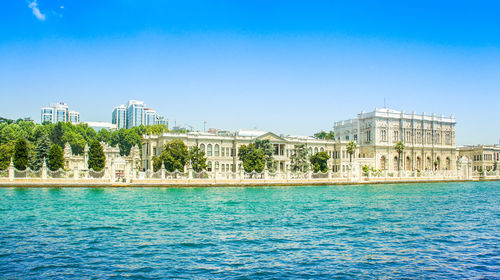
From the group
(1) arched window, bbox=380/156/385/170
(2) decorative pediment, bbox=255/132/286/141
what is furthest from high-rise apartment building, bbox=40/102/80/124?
(1) arched window, bbox=380/156/385/170

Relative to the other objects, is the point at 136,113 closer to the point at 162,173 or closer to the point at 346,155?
the point at 346,155

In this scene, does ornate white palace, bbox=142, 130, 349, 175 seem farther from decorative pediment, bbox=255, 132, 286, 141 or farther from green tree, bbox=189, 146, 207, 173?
green tree, bbox=189, 146, 207, 173

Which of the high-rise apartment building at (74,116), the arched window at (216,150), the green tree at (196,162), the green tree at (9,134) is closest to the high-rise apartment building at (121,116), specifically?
the high-rise apartment building at (74,116)

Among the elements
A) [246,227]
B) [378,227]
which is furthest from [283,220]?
[378,227]

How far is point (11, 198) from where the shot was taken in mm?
27906

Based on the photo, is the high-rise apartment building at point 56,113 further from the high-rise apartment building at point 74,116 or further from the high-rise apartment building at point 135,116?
the high-rise apartment building at point 135,116

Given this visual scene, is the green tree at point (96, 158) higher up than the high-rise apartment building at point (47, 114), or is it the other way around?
the high-rise apartment building at point (47, 114)

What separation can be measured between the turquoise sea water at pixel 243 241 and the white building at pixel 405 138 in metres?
44.7

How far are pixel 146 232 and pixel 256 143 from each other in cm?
4046

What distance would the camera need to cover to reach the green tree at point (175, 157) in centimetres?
4525

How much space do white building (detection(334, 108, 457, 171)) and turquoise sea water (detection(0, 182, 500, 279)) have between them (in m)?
44.7

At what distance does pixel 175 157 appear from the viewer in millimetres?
45812

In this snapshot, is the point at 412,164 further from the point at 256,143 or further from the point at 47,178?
the point at 47,178

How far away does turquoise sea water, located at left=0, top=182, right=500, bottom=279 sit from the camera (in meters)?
11.9
